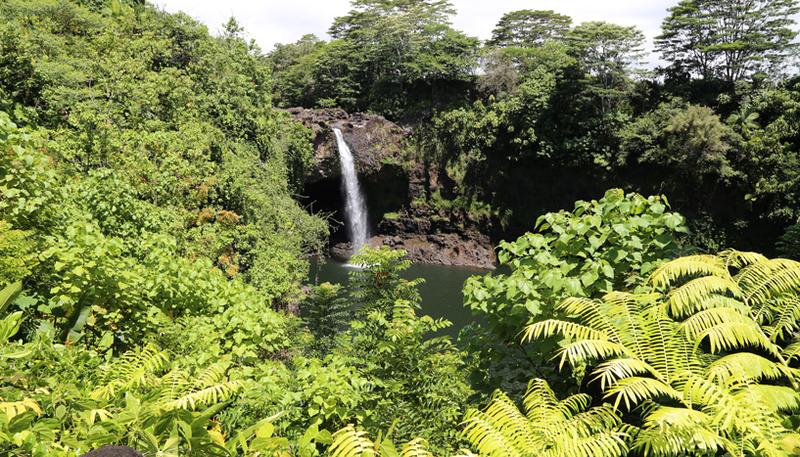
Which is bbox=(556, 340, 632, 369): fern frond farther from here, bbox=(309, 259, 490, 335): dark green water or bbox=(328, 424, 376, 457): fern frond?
bbox=(309, 259, 490, 335): dark green water

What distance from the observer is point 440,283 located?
853 inches

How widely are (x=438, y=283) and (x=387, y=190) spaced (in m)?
8.60

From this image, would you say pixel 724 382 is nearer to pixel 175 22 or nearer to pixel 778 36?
pixel 175 22

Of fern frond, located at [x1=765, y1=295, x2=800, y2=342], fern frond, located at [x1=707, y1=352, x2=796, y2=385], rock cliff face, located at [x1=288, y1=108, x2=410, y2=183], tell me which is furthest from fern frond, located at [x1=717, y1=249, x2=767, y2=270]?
rock cliff face, located at [x1=288, y1=108, x2=410, y2=183]

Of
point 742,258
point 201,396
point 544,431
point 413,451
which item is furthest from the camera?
point 742,258

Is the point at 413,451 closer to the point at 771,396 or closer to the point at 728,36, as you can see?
the point at 771,396

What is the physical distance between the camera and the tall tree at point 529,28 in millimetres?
35062

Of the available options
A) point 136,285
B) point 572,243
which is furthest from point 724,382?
point 136,285

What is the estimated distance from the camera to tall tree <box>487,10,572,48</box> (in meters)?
35.1

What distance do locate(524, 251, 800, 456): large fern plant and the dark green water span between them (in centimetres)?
1080

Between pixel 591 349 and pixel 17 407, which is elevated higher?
pixel 17 407

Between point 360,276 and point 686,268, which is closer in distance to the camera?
point 686,268

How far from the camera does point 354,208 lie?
2789cm

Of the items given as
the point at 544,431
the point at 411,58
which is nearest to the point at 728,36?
the point at 411,58
